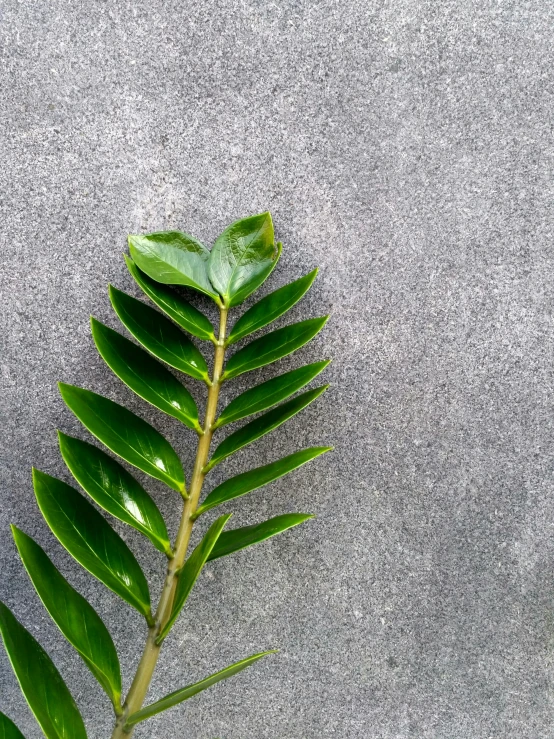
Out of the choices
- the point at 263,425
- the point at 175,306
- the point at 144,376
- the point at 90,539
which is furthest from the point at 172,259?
the point at 90,539

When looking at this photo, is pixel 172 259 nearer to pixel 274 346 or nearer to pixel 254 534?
pixel 274 346

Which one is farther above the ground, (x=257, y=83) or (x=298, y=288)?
(x=257, y=83)

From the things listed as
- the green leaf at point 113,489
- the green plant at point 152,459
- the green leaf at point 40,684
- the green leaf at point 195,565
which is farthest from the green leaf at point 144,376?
the green leaf at point 40,684

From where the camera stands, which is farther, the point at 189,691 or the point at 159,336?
the point at 159,336

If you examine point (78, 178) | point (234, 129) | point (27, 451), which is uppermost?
point (234, 129)

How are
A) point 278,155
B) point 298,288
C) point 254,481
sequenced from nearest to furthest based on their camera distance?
point 254,481
point 298,288
point 278,155

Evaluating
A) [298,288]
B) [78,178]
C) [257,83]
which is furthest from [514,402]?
[78,178]

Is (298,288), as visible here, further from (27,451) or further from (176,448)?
(27,451)

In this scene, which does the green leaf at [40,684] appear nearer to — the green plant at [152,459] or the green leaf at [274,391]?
the green plant at [152,459]
